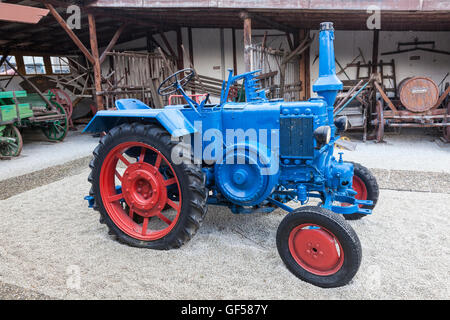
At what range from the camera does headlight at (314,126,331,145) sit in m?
2.09

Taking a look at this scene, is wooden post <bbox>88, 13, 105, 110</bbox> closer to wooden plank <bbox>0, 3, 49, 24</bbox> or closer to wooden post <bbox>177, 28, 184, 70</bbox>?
wooden plank <bbox>0, 3, 49, 24</bbox>

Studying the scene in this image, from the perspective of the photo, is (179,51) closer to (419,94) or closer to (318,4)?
(318,4)

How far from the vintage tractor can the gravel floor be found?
0.17m

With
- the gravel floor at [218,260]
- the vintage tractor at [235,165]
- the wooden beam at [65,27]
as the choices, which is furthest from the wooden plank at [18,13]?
the vintage tractor at [235,165]

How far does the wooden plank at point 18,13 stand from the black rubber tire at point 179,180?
3.56 m

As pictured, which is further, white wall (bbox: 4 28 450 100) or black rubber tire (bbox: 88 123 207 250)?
white wall (bbox: 4 28 450 100)

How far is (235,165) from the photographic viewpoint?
7.75 ft

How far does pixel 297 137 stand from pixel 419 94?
4679 millimetres

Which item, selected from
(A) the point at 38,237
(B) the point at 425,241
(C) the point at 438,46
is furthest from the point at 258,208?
(C) the point at 438,46

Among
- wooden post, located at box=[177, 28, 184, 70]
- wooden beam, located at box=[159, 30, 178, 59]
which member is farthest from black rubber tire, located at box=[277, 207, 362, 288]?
wooden beam, located at box=[159, 30, 178, 59]

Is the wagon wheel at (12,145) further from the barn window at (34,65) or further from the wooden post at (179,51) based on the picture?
the barn window at (34,65)

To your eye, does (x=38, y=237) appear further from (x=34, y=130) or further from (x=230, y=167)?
(x=34, y=130)

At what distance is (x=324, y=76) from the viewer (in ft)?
7.62
